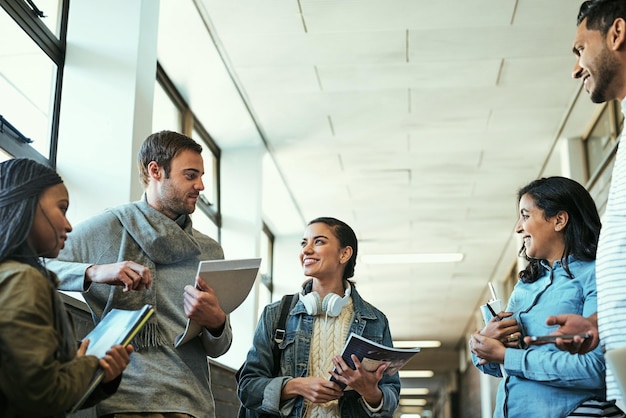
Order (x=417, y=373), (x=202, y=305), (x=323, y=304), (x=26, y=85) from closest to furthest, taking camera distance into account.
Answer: (x=202, y=305)
(x=323, y=304)
(x=26, y=85)
(x=417, y=373)

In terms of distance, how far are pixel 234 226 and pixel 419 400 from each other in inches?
929

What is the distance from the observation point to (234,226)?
7434 millimetres

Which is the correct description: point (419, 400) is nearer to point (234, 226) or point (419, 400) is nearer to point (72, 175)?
point (234, 226)

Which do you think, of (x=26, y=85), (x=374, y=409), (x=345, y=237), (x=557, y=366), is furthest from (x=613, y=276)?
(x=26, y=85)

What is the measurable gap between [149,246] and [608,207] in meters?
1.29

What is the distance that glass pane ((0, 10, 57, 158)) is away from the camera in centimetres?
366

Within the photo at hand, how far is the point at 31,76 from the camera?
12.9 feet

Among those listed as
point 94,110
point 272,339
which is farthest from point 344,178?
point 272,339

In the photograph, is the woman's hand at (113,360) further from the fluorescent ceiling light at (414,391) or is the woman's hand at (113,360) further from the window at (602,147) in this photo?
the fluorescent ceiling light at (414,391)

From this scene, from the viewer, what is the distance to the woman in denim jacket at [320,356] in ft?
8.74

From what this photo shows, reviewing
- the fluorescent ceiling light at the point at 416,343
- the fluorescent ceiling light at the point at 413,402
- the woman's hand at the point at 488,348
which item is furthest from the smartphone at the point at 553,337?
the fluorescent ceiling light at the point at 413,402

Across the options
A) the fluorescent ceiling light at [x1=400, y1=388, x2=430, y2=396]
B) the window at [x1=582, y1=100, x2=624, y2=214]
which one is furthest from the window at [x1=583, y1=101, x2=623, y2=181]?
the fluorescent ceiling light at [x1=400, y1=388, x2=430, y2=396]

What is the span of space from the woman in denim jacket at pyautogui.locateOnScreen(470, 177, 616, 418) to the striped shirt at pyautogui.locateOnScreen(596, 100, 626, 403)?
25 centimetres

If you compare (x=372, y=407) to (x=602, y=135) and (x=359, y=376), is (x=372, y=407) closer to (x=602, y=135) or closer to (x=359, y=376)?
(x=359, y=376)
